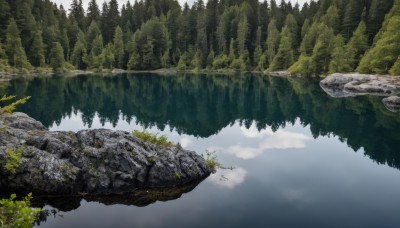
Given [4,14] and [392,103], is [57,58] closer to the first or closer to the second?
[4,14]

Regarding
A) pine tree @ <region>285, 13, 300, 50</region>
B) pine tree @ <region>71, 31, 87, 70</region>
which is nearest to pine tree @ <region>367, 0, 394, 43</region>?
pine tree @ <region>285, 13, 300, 50</region>

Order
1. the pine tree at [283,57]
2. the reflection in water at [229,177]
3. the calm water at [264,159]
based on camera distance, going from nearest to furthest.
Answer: the calm water at [264,159] → the reflection in water at [229,177] → the pine tree at [283,57]

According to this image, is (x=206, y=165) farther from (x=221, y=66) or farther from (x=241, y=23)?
(x=241, y=23)

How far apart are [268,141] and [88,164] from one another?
14159 millimetres

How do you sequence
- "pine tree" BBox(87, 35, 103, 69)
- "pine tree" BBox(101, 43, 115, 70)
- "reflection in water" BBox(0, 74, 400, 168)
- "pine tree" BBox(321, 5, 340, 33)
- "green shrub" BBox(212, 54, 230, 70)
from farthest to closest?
1. "green shrub" BBox(212, 54, 230, 70)
2. "pine tree" BBox(101, 43, 115, 70)
3. "pine tree" BBox(87, 35, 103, 69)
4. "pine tree" BBox(321, 5, 340, 33)
5. "reflection in water" BBox(0, 74, 400, 168)

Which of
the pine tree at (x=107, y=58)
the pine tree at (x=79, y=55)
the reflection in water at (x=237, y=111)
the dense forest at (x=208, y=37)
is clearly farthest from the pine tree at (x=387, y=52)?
the pine tree at (x=79, y=55)

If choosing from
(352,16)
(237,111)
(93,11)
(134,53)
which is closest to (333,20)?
(352,16)

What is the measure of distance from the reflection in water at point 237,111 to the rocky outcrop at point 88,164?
7501mm

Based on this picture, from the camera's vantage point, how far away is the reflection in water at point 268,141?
853 inches

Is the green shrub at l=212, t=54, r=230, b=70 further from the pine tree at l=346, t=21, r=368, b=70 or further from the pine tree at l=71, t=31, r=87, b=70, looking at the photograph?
the pine tree at l=346, t=21, r=368, b=70

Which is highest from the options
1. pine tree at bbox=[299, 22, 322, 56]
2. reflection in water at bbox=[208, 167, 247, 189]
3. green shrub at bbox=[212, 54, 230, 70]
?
pine tree at bbox=[299, 22, 322, 56]

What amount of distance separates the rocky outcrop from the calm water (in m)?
0.76

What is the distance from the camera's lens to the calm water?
12.5 meters

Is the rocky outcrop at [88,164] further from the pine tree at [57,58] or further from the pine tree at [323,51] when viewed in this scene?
the pine tree at [57,58]
